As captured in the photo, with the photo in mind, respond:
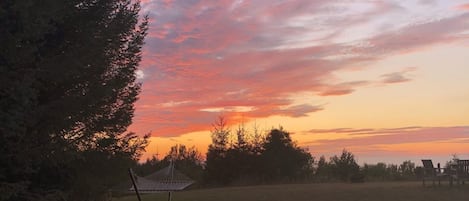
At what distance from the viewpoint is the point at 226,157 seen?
4566 centimetres

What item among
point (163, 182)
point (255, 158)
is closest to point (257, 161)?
point (255, 158)

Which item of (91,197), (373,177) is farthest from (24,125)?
(373,177)

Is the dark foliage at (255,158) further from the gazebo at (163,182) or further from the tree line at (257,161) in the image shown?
the gazebo at (163,182)

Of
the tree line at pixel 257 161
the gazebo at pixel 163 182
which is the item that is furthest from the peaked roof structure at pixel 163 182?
the tree line at pixel 257 161

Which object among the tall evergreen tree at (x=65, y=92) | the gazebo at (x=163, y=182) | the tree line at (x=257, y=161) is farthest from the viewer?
the tree line at (x=257, y=161)

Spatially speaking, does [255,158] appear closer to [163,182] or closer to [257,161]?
[257,161]

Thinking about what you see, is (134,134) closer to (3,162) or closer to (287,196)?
(3,162)

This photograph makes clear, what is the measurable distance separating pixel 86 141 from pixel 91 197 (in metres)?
1.49

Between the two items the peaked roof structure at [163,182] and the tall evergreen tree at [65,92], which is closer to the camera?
the tall evergreen tree at [65,92]

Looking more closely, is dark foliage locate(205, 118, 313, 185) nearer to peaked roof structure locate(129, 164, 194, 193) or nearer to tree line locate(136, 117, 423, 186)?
tree line locate(136, 117, 423, 186)

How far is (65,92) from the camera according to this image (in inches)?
515

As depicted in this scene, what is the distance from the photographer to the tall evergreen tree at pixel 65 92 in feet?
34.9

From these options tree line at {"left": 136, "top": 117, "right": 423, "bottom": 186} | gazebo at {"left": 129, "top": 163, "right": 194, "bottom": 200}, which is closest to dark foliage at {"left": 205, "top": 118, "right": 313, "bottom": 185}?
tree line at {"left": 136, "top": 117, "right": 423, "bottom": 186}

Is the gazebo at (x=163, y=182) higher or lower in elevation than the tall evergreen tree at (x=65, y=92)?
lower
